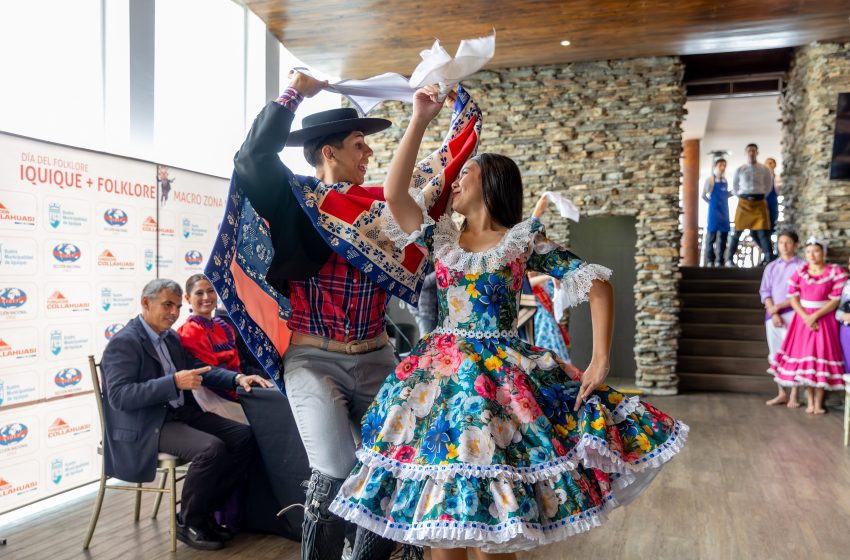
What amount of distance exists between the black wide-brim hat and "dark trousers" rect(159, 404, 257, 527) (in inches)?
68.1

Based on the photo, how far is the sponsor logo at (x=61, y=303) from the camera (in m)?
3.87

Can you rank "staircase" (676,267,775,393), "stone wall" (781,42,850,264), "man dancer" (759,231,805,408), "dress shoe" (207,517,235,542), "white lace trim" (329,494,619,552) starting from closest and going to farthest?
1. "white lace trim" (329,494,619,552)
2. "dress shoe" (207,517,235,542)
3. "man dancer" (759,231,805,408)
4. "stone wall" (781,42,850,264)
5. "staircase" (676,267,775,393)

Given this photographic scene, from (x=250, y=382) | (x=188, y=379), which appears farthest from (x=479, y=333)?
(x=188, y=379)

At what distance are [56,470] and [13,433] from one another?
1.25 feet

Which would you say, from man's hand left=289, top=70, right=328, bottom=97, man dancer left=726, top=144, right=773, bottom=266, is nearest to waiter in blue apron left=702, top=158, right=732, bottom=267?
man dancer left=726, top=144, right=773, bottom=266

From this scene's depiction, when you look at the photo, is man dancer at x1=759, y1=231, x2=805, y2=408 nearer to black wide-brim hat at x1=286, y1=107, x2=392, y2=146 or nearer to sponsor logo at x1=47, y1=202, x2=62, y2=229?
black wide-brim hat at x1=286, y1=107, x2=392, y2=146

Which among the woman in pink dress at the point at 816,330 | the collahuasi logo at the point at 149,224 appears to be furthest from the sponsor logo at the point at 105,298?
the woman in pink dress at the point at 816,330

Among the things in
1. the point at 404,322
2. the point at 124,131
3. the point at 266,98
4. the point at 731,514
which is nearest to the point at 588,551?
the point at 731,514

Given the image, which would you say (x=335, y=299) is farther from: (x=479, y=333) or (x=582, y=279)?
(x=582, y=279)

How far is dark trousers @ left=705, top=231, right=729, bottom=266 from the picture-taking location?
35.7 ft

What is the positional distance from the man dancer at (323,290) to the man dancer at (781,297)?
20.7 feet

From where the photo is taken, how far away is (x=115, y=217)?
14.1ft

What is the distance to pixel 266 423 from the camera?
10.8 feet

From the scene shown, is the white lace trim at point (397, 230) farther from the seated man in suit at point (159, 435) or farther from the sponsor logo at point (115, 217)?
the sponsor logo at point (115, 217)
